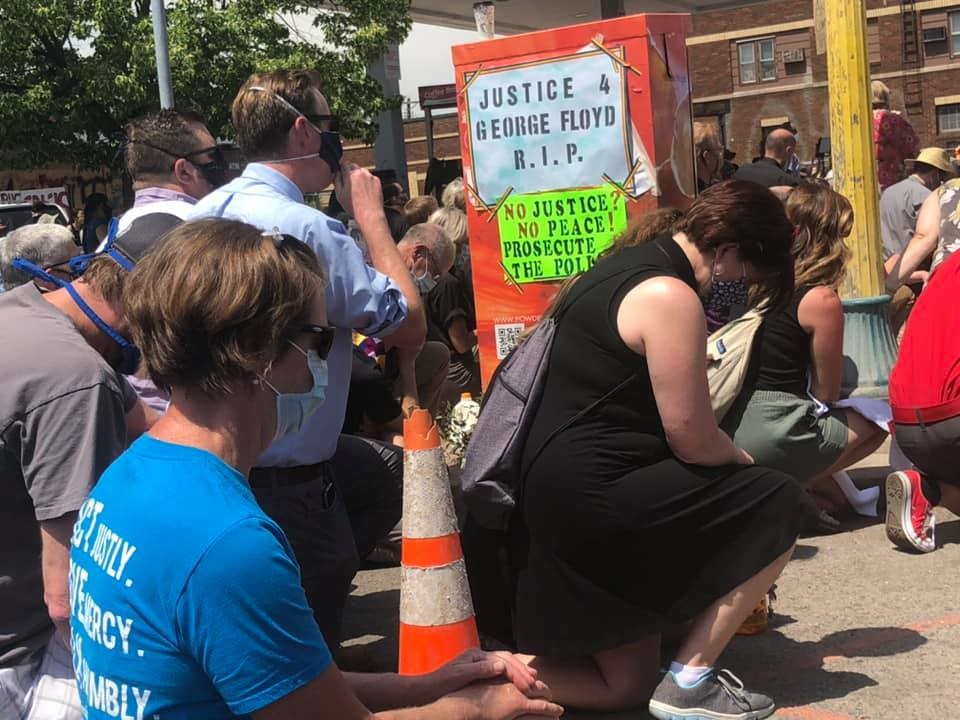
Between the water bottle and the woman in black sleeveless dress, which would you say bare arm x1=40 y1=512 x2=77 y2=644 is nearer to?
the woman in black sleeveless dress

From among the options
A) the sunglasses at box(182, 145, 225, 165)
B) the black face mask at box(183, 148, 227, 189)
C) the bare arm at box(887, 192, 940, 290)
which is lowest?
the bare arm at box(887, 192, 940, 290)

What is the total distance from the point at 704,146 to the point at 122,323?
539cm

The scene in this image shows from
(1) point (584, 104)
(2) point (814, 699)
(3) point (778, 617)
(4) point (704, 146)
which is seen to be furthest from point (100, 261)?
(4) point (704, 146)

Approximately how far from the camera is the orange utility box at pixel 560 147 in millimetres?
6223

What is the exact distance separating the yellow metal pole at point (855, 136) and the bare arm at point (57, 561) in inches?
211

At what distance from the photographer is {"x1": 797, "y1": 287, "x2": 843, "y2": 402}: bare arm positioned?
5707 millimetres

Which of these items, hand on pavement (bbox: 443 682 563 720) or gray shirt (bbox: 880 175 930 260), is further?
gray shirt (bbox: 880 175 930 260)

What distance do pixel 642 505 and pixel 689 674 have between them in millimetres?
538

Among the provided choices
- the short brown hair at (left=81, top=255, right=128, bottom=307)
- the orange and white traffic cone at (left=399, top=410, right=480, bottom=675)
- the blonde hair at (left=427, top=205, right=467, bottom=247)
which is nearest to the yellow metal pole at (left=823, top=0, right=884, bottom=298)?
the blonde hair at (left=427, top=205, right=467, bottom=247)

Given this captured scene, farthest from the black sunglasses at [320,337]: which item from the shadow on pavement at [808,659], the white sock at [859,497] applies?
the white sock at [859,497]

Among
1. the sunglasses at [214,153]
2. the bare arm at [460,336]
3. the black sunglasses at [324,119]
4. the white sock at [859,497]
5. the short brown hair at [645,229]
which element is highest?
the black sunglasses at [324,119]

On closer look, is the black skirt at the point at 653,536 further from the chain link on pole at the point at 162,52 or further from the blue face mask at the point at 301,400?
the chain link on pole at the point at 162,52

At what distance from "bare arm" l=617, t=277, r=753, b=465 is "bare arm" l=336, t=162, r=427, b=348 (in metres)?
0.62

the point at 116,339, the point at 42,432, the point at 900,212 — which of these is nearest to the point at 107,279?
the point at 116,339
